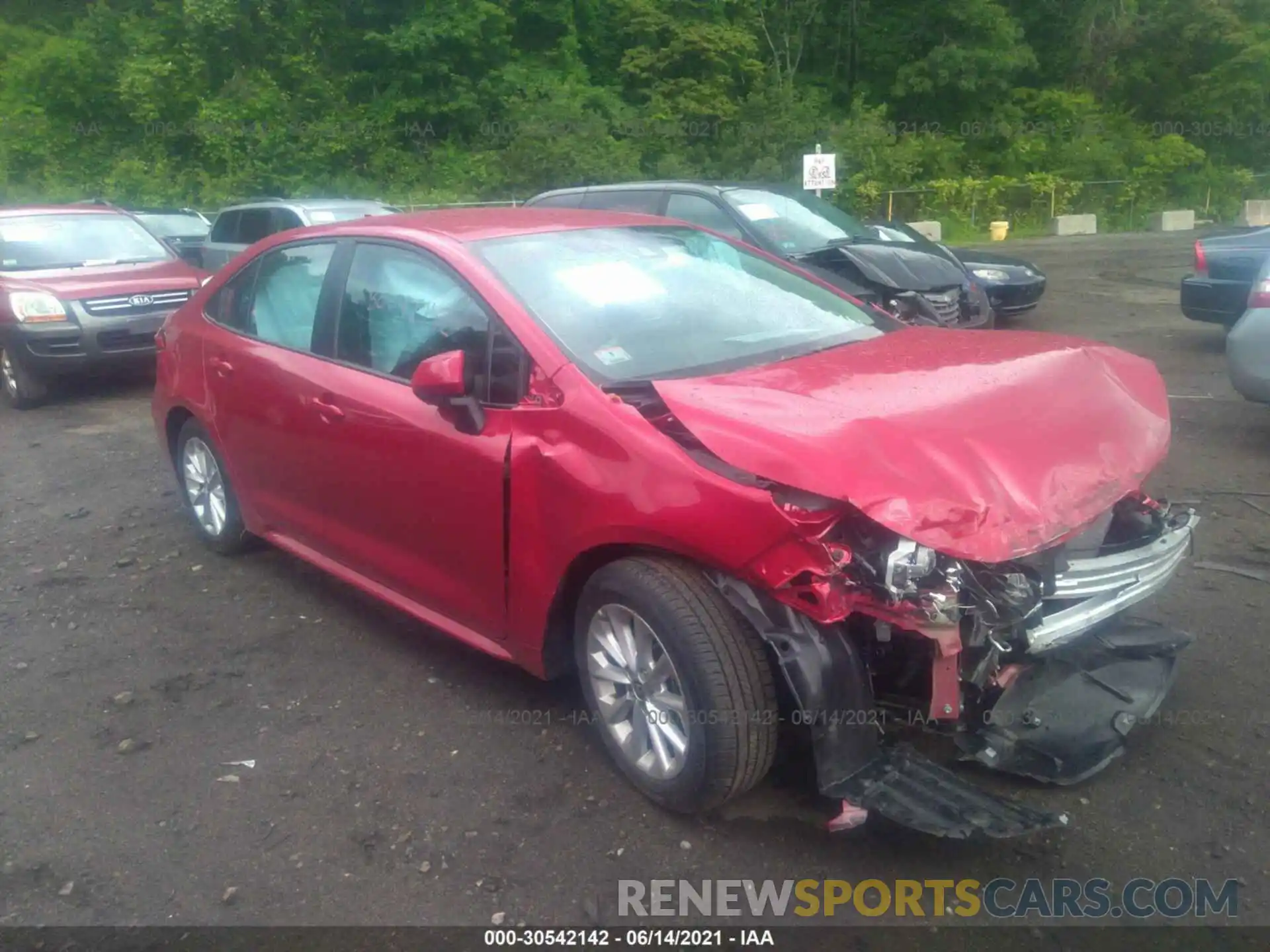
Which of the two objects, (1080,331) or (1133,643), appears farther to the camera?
(1080,331)

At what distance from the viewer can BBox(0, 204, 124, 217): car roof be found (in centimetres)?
1030

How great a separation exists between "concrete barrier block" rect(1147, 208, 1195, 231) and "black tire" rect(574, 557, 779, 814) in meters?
29.5

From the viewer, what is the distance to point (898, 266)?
948 cm

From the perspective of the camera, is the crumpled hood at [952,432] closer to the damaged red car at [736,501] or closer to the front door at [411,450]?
the damaged red car at [736,501]

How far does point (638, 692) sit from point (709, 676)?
39cm

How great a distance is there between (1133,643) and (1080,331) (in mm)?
8508

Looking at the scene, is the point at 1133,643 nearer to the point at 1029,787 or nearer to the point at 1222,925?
the point at 1029,787

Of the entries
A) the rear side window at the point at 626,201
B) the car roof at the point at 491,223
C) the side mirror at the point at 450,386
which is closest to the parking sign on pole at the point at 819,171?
the rear side window at the point at 626,201

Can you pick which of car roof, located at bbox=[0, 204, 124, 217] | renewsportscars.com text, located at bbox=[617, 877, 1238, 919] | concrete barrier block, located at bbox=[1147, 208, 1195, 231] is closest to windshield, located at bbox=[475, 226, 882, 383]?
renewsportscars.com text, located at bbox=[617, 877, 1238, 919]

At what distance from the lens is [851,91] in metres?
38.2

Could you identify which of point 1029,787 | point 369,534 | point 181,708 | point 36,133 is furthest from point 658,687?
point 36,133

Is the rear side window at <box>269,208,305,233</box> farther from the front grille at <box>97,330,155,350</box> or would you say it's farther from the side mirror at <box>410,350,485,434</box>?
the side mirror at <box>410,350,485,434</box>

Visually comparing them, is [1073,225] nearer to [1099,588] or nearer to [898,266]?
[898,266]

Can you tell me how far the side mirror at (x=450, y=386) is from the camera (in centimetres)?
348
